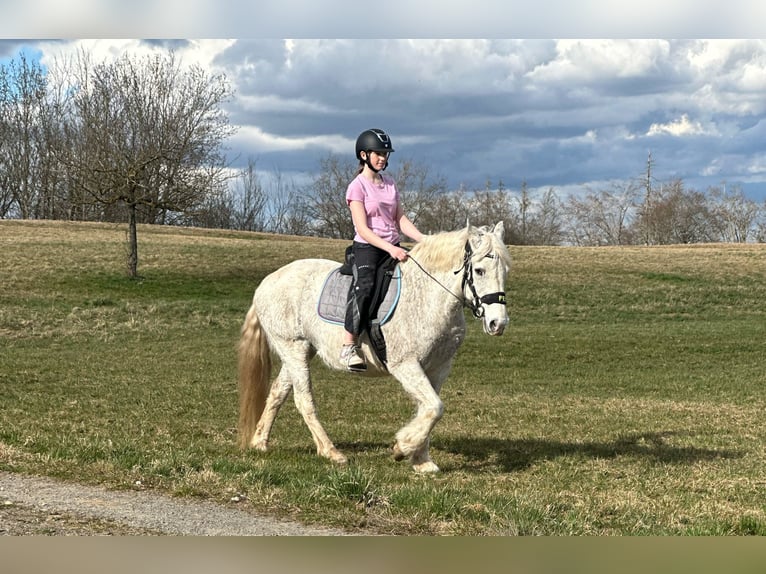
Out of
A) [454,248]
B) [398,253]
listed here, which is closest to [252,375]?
[398,253]

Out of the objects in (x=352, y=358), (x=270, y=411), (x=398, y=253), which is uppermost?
(x=398, y=253)

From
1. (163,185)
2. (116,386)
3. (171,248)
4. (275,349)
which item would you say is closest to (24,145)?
(171,248)

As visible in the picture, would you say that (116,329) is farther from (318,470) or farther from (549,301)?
(318,470)

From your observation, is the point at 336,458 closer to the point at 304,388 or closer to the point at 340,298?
the point at 304,388

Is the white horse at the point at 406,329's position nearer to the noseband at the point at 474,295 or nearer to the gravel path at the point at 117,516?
the noseband at the point at 474,295

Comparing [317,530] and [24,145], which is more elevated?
[24,145]

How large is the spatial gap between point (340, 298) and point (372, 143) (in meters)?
1.63

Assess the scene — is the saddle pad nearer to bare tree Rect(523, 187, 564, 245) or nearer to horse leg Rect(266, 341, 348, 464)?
horse leg Rect(266, 341, 348, 464)

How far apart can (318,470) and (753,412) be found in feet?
28.5

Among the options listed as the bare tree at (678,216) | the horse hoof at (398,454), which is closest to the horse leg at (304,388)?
the horse hoof at (398,454)

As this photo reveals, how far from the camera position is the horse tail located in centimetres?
939

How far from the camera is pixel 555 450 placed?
32.0 feet

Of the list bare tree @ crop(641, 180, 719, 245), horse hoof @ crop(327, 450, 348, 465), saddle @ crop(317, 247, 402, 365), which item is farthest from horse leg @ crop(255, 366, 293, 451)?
bare tree @ crop(641, 180, 719, 245)

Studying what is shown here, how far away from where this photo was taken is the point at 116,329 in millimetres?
26266
